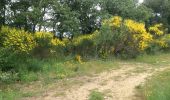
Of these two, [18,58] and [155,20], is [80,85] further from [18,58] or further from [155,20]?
[155,20]

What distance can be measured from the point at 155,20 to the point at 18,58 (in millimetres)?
11952

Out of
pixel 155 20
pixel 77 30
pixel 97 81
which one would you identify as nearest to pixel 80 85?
pixel 97 81

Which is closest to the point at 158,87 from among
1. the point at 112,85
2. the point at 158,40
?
the point at 112,85

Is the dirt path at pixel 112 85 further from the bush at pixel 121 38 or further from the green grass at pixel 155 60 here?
the bush at pixel 121 38

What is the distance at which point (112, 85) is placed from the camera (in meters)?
9.97

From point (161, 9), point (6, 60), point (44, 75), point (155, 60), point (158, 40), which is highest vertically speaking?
point (161, 9)

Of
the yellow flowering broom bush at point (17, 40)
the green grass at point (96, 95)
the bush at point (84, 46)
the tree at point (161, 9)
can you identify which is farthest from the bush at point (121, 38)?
the tree at point (161, 9)

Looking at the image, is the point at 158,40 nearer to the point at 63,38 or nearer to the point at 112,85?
the point at 63,38

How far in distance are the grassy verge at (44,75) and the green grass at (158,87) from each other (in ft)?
6.82

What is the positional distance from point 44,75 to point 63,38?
4505 millimetres

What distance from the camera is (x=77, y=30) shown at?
599 inches

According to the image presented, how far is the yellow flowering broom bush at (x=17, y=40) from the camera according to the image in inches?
484

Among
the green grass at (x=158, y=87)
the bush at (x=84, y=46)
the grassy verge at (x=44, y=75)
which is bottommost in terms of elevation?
the green grass at (x=158, y=87)

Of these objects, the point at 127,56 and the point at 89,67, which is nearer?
the point at 89,67
